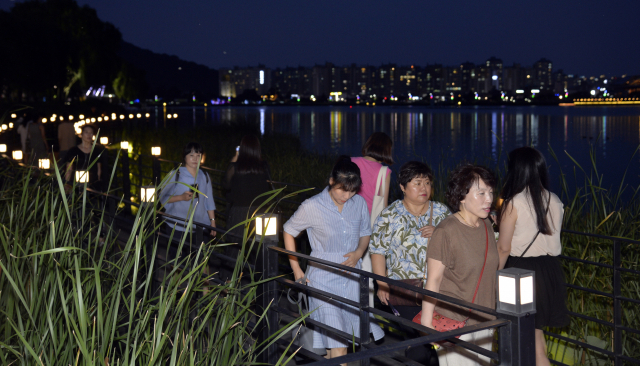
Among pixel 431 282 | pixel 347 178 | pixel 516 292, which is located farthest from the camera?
pixel 347 178

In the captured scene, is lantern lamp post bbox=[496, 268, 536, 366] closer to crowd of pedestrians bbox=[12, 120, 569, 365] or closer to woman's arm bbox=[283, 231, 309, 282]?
crowd of pedestrians bbox=[12, 120, 569, 365]

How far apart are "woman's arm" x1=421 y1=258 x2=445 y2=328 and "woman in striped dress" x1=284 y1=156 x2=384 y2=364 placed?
63cm

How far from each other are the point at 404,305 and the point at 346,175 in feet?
2.97

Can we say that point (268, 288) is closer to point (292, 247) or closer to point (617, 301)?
point (292, 247)

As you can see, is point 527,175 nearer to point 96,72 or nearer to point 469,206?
point 469,206

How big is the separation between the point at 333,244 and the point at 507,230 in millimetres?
1056

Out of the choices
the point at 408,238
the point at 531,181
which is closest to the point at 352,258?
the point at 408,238

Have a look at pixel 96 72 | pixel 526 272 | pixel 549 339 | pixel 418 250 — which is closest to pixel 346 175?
pixel 418 250

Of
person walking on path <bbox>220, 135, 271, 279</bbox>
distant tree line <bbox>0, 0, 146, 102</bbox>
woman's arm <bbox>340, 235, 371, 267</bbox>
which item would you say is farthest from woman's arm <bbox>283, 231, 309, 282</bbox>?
distant tree line <bbox>0, 0, 146, 102</bbox>

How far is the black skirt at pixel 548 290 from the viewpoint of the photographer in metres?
3.53

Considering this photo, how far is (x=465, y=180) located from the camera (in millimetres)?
3232

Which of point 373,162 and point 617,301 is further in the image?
point 373,162

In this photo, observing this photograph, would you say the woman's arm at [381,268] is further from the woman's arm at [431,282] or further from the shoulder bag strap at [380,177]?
the shoulder bag strap at [380,177]

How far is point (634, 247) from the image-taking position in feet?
15.6
